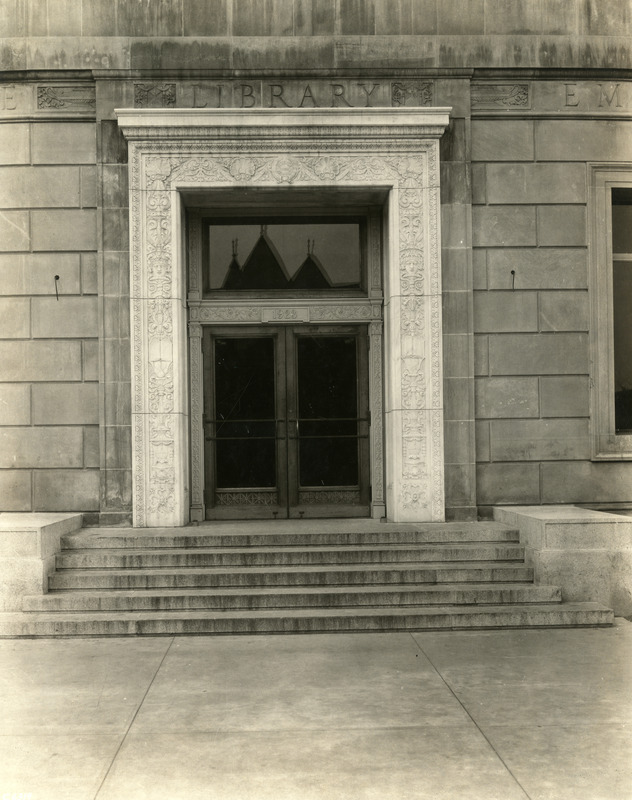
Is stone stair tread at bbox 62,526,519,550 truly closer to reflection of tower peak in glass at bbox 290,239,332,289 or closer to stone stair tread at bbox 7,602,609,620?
stone stair tread at bbox 7,602,609,620

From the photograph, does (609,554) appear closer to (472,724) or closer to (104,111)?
(472,724)

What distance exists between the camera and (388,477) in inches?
504

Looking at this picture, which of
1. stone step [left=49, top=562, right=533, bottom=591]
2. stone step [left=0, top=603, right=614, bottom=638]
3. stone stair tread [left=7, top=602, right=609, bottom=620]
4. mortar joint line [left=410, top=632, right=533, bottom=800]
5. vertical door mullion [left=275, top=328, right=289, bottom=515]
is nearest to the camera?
mortar joint line [left=410, top=632, right=533, bottom=800]

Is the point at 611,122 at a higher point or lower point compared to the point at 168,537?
higher

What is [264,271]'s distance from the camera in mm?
13312

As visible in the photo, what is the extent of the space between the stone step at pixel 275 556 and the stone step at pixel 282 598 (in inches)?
Answer: 23.6

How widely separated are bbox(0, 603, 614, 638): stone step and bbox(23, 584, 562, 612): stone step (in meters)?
0.17

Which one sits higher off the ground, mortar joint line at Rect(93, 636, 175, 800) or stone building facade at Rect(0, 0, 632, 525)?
stone building facade at Rect(0, 0, 632, 525)

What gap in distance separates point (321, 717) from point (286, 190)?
790 centimetres

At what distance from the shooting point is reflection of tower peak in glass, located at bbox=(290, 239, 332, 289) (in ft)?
43.7

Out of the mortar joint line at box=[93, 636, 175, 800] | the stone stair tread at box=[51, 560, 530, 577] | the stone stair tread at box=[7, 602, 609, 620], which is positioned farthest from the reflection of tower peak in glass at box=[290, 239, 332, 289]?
the mortar joint line at box=[93, 636, 175, 800]

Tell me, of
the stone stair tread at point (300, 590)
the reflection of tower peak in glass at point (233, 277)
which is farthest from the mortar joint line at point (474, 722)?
the reflection of tower peak in glass at point (233, 277)

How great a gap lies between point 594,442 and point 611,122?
15.0 ft

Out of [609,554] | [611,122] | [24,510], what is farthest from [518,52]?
[24,510]
